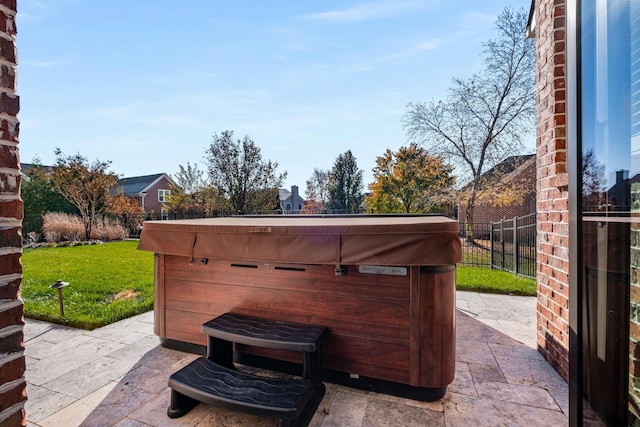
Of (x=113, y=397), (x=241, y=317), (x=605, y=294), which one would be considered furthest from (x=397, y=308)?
(x=113, y=397)

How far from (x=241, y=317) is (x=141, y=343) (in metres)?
1.47

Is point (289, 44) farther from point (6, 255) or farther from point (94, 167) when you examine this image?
point (94, 167)

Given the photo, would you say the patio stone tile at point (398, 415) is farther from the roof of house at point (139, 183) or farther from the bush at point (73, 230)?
the roof of house at point (139, 183)

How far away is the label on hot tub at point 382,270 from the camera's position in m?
2.12

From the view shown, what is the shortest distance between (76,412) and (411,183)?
15340 mm

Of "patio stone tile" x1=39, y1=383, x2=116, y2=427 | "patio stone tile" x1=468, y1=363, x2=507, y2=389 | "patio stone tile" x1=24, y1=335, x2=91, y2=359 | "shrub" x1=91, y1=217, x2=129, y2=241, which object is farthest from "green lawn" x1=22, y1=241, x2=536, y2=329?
"shrub" x1=91, y1=217, x2=129, y2=241

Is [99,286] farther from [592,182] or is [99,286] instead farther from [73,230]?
[73,230]

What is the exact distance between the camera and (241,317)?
A: 2.55m

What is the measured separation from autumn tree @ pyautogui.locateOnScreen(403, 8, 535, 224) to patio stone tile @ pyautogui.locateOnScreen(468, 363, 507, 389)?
1249 cm

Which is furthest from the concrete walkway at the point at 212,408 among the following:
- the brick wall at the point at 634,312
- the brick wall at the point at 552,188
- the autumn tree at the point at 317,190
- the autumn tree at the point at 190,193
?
the autumn tree at the point at 317,190

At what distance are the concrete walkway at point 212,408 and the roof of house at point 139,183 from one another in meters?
26.2

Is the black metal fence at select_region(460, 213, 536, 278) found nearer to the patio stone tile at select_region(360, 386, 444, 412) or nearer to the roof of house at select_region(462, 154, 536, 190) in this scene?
the patio stone tile at select_region(360, 386, 444, 412)

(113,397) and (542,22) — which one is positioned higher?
(542,22)

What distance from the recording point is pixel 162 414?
6.73 ft
